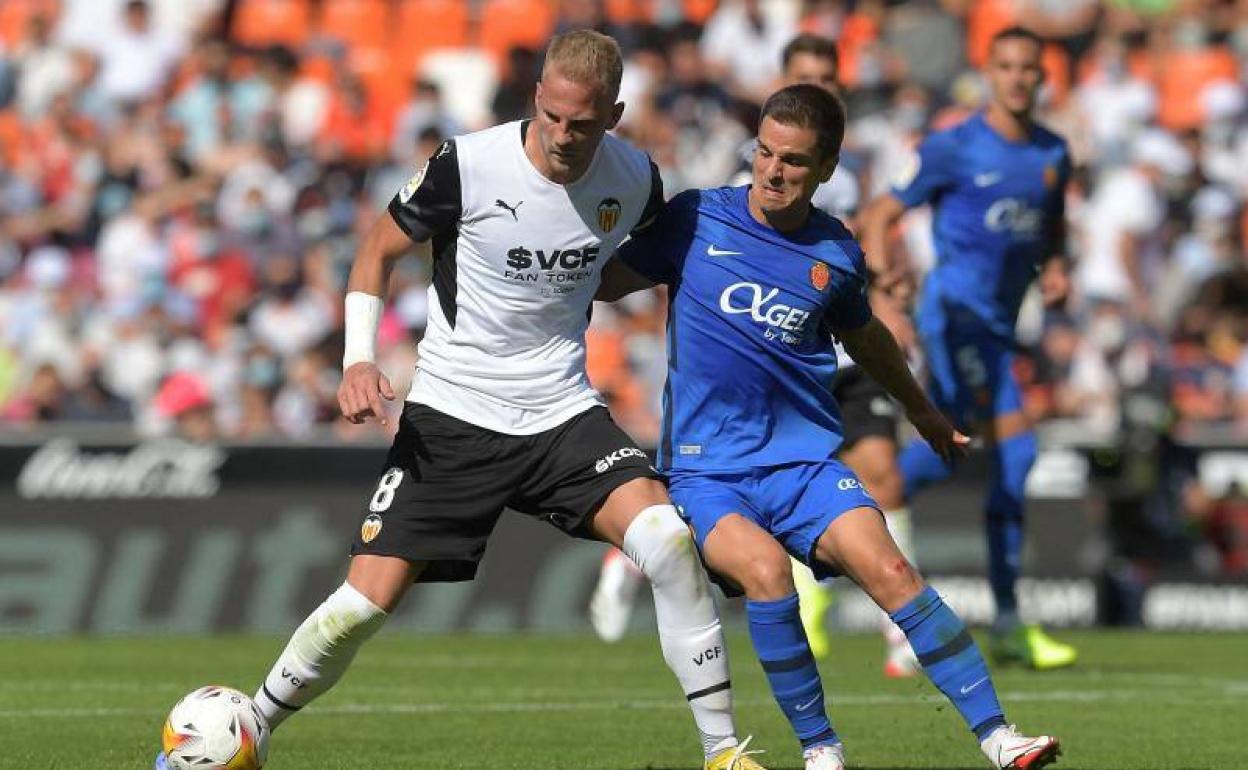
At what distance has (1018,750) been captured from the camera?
704 centimetres

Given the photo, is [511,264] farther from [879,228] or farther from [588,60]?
[879,228]

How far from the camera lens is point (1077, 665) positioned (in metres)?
12.6

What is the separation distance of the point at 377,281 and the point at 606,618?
6.31 m

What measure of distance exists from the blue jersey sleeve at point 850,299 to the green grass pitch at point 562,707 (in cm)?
165

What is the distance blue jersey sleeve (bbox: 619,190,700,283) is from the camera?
7816mm

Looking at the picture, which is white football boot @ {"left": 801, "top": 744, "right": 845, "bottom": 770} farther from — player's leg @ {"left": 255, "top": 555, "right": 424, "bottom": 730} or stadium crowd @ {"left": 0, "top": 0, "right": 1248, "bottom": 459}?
stadium crowd @ {"left": 0, "top": 0, "right": 1248, "bottom": 459}

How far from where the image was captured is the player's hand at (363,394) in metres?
6.90

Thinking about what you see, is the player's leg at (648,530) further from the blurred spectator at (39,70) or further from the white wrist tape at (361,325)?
the blurred spectator at (39,70)

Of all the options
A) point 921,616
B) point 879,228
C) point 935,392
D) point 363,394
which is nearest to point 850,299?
point 921,616

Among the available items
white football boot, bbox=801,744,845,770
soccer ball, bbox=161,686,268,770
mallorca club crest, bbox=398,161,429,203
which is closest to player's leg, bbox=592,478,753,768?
white football boot, bbox=801,744,845,770

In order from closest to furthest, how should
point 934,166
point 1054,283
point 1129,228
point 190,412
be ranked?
point 934,166
point 1054,283
point 190,412
point 1129,228

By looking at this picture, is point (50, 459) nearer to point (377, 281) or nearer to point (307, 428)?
point (307, 428)

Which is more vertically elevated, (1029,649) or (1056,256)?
(1056,256)

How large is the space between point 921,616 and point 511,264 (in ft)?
5.52
